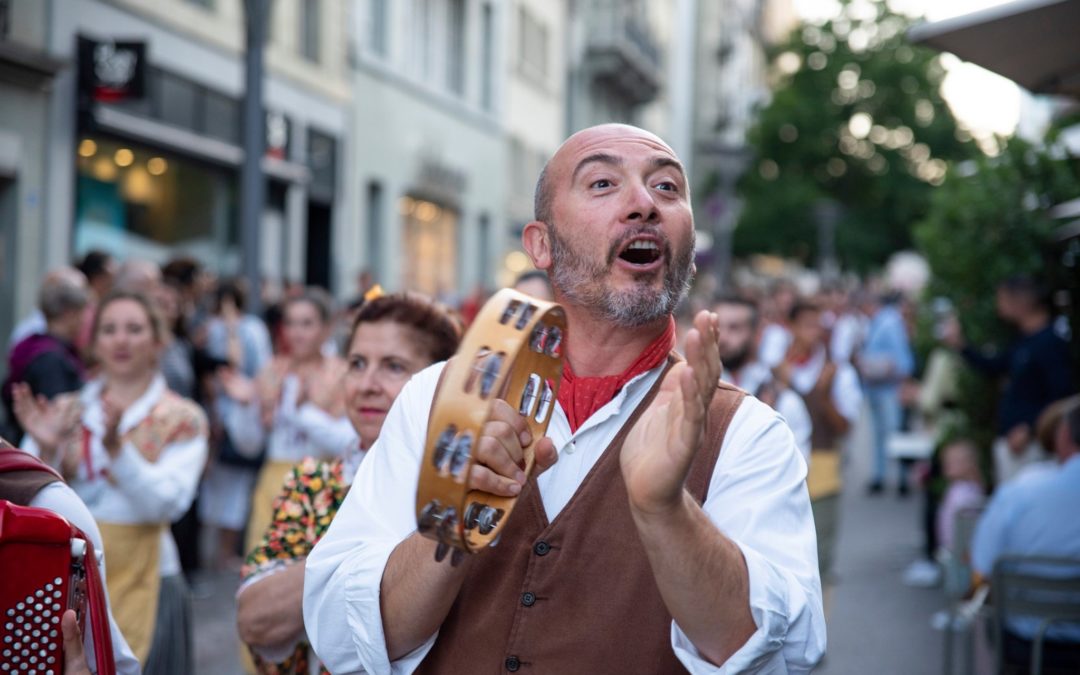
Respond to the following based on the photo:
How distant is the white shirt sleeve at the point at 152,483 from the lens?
4711 mm

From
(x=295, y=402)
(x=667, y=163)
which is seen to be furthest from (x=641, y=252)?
(x=295, y=402)

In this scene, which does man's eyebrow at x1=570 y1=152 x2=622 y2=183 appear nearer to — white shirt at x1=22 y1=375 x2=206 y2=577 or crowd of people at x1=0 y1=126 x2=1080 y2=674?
crowd of people at x1=0 y1=126 x2=1080 y2=674

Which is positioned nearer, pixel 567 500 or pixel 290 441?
pixel 567 500

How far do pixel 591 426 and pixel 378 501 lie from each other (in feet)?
1.41

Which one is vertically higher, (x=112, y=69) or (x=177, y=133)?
(x=112, y=69)

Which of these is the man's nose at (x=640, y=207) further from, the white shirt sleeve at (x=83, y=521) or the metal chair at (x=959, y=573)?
the metal chair at (x=959, y=573)

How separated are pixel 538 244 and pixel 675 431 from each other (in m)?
0.78

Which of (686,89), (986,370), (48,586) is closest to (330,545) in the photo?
(48,586)

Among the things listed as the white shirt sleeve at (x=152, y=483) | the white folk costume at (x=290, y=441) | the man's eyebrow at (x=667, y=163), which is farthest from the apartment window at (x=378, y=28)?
the man's eyebrow at (x=667, y=163)

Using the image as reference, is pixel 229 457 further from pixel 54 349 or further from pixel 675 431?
pixel 675 431

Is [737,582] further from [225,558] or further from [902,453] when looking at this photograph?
[902,453]

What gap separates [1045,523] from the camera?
5789 mm

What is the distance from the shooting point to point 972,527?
21.7 ft

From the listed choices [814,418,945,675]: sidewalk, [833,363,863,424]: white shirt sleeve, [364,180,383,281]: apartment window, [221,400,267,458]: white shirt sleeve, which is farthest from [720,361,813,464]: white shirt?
[364,180,383,281]: apartment window
